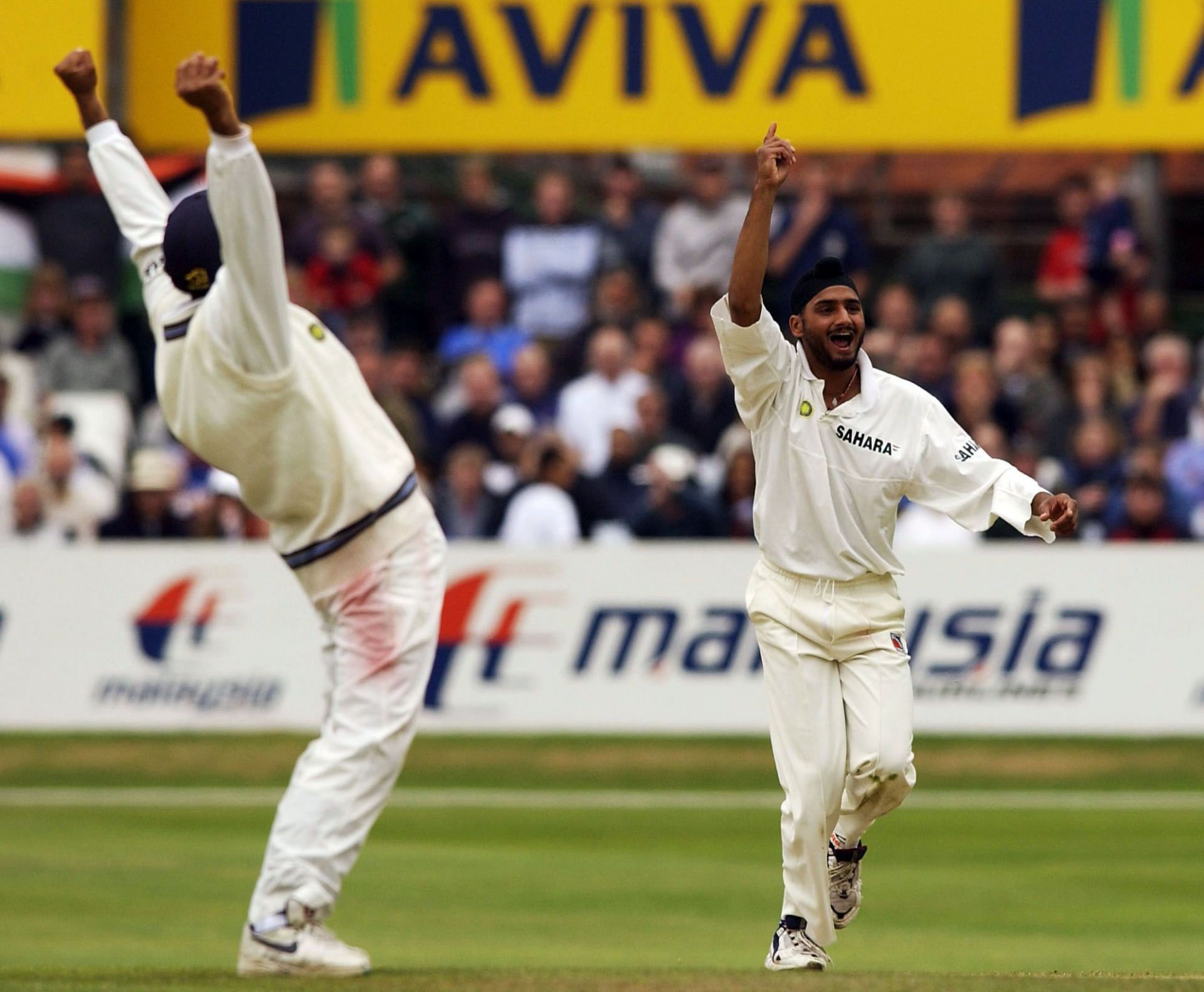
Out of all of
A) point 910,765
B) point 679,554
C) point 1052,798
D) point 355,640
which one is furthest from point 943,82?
point 355,640

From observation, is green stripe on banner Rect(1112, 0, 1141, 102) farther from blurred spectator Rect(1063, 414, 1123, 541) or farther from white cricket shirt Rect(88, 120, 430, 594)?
white cricket shirt Rect(88, 120, 430, 594)

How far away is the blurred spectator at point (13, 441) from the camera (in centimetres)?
1563

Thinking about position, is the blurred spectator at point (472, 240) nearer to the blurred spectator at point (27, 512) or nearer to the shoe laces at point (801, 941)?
the blurred spectator at point (27, 512)

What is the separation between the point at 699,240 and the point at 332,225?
2887 mm

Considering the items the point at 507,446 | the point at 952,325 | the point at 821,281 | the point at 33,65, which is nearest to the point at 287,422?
the point at 821,281

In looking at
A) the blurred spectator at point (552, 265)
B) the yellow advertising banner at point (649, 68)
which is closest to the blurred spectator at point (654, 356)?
the blurred spectator at point (552, 265)

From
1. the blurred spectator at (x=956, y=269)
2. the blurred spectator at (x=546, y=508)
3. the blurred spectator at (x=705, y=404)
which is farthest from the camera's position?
the blurred spectator at (x=956, y=269)

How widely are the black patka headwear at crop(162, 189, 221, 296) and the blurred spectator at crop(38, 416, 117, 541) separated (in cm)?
895

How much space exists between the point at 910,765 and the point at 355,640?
1.95 metres

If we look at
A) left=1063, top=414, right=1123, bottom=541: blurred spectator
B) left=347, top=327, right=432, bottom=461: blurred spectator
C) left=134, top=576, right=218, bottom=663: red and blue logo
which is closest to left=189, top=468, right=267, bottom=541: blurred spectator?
left=134, top=576, right=218, bottom=663: red and blue logo

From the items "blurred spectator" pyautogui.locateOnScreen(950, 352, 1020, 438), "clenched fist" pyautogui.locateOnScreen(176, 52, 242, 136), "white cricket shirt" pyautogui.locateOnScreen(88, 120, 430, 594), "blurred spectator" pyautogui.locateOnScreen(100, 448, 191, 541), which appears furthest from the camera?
"blurred spectator" pyautogui.locateOnScreen(950, 352, 1020, 438)

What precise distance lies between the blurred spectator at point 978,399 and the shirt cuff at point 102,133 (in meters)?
9.02

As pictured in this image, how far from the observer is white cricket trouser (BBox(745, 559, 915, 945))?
7.14 metres

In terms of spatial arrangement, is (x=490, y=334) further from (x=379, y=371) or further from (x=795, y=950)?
(x=795, y=950)
